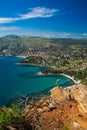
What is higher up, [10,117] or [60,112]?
[10,117]

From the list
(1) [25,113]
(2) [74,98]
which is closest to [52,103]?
(2) [74,98]

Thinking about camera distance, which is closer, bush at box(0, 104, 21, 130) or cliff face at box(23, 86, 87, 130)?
bush at box(0, 104, 21, 130)

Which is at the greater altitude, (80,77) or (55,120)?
(55,120)

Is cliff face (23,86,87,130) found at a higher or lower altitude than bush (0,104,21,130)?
lower

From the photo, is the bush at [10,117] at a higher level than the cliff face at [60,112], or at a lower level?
higher

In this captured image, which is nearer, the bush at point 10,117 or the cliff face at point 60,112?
the bush at point 10,117

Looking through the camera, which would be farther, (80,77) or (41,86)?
(80,77)

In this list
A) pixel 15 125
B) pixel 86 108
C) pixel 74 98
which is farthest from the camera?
pixel 74 98

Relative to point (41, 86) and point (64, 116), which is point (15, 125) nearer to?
point (64, 116)
